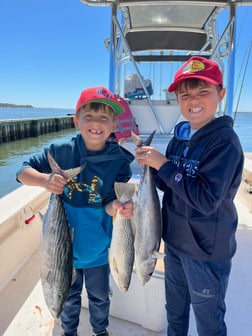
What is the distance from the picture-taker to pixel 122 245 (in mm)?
1551

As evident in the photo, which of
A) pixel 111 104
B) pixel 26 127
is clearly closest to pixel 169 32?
pixel 111 104

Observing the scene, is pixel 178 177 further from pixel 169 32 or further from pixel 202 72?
pixel 169 32

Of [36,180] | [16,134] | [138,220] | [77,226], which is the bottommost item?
[16,134]

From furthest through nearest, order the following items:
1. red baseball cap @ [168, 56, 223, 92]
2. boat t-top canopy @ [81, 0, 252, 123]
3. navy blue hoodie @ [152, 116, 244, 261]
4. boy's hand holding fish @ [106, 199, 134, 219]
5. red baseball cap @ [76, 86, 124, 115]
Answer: boat t-top canopy @ [81, 0, 252, 123] → red baseball cap @ [76, 86, 124, 115] → boy's hand holding fish @ [106, 199, 134, 219] → red baseball cap @ [168, 56, 223, 92] → navy blue hoodie @ [152, 116, 244, 261]

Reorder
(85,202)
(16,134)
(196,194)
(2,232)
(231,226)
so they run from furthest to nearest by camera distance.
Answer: (16,134) → (2,232) → (85,202) → (231,226) → (196,194)

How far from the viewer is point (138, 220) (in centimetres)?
152

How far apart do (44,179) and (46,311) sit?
1.25 m

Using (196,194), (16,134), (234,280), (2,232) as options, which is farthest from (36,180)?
(16,134)

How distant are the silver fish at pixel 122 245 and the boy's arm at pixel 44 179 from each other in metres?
0.31

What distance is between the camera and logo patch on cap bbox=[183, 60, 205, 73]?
→ 4.63ft

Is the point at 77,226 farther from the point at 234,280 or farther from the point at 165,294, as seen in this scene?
the point at 234,280

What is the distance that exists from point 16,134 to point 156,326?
84.7ft

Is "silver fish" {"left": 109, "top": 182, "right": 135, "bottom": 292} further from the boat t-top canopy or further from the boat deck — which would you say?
the boat t-top canopy

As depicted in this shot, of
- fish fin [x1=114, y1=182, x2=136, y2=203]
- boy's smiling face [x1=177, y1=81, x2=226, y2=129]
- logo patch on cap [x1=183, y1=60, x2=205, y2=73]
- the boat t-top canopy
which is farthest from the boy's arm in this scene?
the boat t-top canopy
